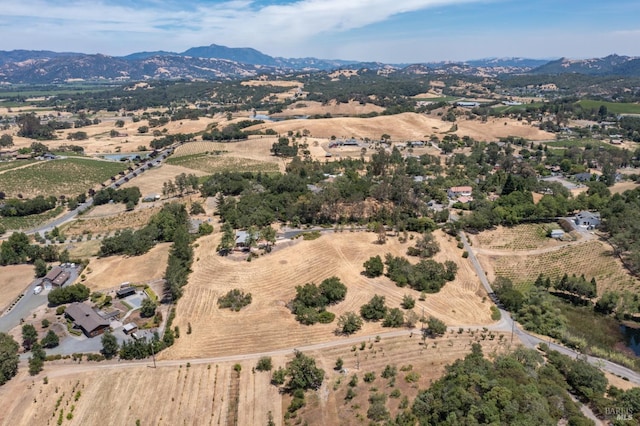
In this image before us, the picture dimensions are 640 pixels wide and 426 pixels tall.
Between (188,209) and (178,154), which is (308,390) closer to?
(188,209)

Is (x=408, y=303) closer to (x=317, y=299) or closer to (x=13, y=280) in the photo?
(x=317, y=299)

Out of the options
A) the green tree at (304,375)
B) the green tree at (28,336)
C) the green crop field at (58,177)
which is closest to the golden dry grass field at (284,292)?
the green tree at (304,375)

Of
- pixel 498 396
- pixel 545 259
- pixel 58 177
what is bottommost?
pixel 545 259

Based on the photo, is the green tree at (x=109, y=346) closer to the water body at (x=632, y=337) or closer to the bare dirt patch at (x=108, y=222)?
the bare dirt patch at (x=108, y=222)

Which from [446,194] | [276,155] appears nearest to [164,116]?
[276,155]

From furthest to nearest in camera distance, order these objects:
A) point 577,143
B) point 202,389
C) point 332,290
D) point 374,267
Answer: point 577,143 < point 374,267 < point 332,290 < point 202,389

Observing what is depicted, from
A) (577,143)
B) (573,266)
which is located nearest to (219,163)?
(573,266)

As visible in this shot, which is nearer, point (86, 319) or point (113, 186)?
point (86, 319)
